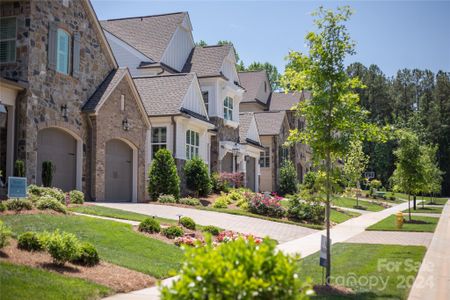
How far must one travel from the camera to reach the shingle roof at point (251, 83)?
161ft

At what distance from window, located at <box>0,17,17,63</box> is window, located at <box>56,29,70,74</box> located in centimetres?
175

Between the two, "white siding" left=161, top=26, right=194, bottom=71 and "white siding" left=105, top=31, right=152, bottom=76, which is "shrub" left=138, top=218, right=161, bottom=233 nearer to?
"white siding" left=105, top=31, right=152, bottom=76

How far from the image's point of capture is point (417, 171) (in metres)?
27.0

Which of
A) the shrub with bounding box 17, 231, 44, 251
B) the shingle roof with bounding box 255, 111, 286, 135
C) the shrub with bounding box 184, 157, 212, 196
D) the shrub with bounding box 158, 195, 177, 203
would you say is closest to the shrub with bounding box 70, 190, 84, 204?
the shrub with bounding box 158, 195, 177, 203

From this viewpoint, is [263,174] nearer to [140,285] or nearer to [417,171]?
[417,171]

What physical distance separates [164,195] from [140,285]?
14977 mm

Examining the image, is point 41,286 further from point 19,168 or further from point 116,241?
point 19,168

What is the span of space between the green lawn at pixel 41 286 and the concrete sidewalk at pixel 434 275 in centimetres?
561

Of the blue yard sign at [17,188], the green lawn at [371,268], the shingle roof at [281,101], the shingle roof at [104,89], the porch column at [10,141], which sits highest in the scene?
the shingle roof at [281,101]

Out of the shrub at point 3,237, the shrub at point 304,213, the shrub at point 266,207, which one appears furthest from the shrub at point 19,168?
the shrub at point 304,213

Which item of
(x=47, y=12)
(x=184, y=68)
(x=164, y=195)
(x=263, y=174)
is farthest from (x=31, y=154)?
(x=263, y=174)

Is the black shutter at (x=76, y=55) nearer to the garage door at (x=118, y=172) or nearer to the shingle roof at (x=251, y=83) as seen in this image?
the garage door at (x=118, y=172)

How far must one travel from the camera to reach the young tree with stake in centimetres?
1051

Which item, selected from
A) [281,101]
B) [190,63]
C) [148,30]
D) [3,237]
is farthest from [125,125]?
[281,101]
